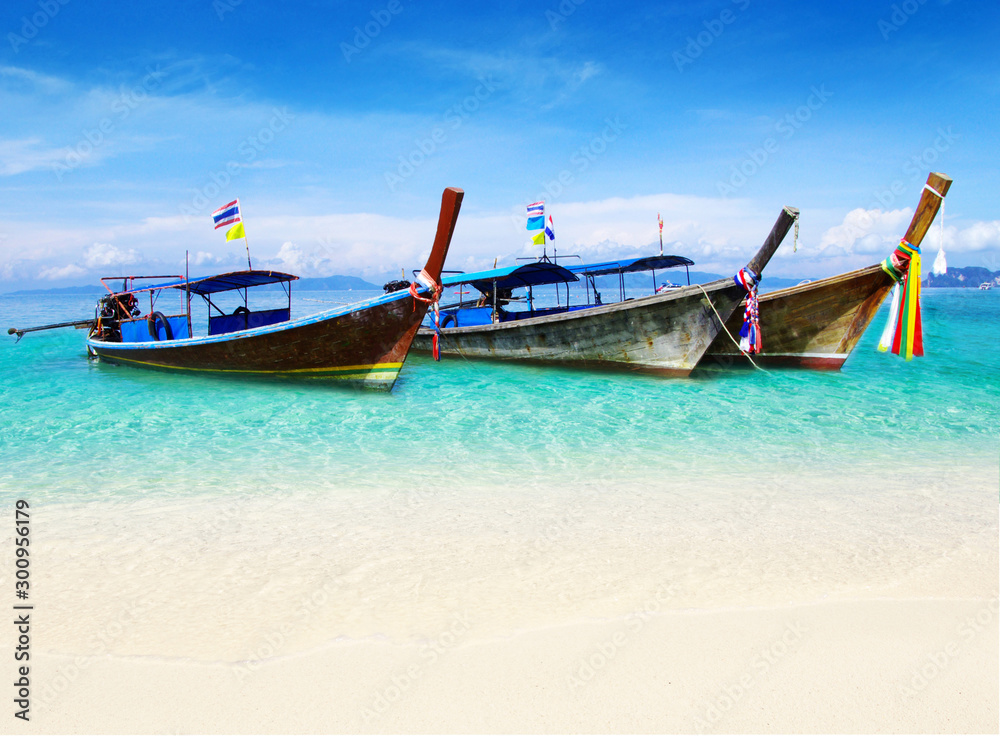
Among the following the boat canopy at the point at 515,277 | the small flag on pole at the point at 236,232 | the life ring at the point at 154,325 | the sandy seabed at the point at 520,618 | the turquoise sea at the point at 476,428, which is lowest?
the sandy seabed at the point at 520,618

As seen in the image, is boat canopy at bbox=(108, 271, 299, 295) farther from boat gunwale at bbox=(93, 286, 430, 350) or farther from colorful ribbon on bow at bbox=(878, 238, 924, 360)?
colorful ribbon on bow at bbox=(878, 238, 924, 360)

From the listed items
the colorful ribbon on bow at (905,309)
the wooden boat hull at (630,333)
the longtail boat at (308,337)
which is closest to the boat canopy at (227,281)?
the longtail boat at (308,337)

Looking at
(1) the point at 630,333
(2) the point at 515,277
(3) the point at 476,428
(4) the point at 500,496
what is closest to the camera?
(4) the point at 500,496

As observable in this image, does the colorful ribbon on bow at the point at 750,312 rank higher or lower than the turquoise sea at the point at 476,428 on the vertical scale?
higher

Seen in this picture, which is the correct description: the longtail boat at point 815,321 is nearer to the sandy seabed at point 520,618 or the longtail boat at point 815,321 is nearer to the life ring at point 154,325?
the sandy seabed at point 520,618

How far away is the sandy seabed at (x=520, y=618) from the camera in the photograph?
245 centimetres

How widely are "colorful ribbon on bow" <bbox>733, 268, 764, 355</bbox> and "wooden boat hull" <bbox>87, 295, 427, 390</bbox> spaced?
5.78 meters

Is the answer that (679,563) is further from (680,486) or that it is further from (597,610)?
(680,486)

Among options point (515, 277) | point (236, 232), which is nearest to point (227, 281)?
point (236, 232)

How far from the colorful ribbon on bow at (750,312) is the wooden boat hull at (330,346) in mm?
5783

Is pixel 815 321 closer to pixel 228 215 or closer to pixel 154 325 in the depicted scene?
pixel 228 215

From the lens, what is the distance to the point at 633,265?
15.0 metres

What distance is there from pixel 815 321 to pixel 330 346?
10264 millimetres

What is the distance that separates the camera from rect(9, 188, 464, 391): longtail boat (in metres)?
10.3
